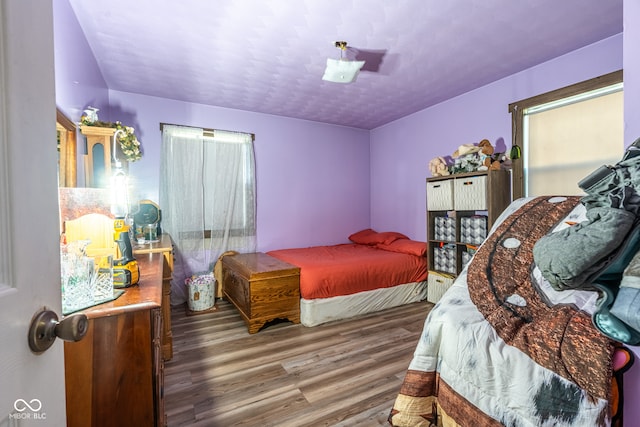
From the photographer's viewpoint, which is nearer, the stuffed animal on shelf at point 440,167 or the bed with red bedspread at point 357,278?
the bed with red bedspread at point 357,278

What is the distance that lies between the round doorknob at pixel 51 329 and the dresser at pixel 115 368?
56cm

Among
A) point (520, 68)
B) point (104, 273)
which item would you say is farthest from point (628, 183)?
point (520, 68)

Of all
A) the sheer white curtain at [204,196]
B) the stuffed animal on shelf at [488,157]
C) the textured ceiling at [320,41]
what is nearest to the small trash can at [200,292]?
the sheer white curtain at [204,196]

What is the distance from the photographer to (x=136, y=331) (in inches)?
41.7

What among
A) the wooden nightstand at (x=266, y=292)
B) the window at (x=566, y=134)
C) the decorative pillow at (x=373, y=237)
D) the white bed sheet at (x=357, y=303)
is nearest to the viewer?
the window at (x=566, y=134)

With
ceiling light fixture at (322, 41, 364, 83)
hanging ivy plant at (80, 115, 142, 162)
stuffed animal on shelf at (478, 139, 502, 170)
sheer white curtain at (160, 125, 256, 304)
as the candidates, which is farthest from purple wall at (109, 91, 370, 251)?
stuffed animal on shelf at (478, 139, 502, 170)

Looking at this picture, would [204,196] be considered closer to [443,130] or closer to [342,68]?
[342,68]

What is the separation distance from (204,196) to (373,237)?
2.39 meters

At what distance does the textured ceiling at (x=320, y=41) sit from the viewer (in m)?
1.83

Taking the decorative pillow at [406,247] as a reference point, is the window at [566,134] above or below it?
above

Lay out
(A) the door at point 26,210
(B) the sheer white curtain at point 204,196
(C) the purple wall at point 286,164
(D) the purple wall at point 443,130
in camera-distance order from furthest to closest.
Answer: (B) the sheer white curtain at point 204,196, (C) the purple wall at point 286,164, (D) the purple wall at point 443,130, (A) the door at point 26,210

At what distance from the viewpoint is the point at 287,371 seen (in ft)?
6.81

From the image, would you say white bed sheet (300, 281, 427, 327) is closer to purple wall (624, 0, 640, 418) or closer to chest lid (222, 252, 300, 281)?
chest lid (222, 252, 300, 281)

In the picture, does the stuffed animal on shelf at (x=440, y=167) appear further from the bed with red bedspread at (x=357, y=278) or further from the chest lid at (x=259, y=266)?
the chest lid at (x=259, y=266)
